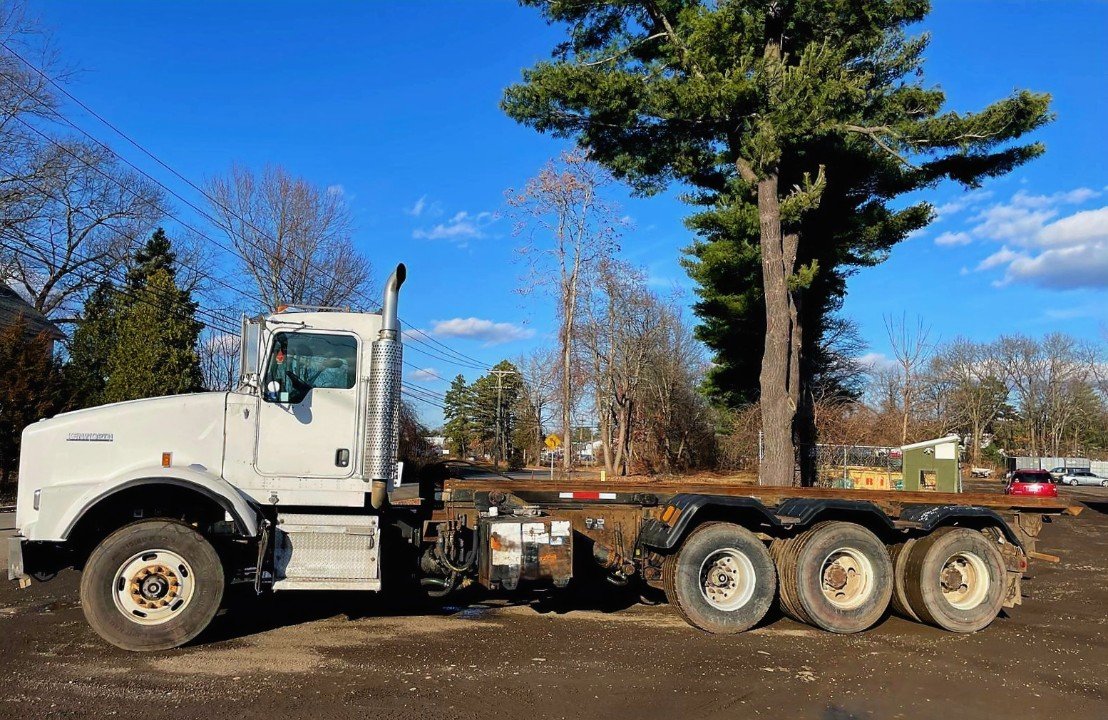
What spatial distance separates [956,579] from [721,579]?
2598 millimetres

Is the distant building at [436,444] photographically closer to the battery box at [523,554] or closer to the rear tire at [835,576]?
the battery box at [523,554]

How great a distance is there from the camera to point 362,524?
284 inches

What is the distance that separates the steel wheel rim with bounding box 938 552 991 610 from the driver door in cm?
615

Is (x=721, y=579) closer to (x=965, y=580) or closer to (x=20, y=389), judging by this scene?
(x=965, y=580)

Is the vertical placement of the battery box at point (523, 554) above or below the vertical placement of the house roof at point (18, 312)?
below

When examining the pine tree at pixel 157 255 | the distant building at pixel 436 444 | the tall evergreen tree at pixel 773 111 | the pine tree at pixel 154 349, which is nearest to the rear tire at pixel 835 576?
the tall evergreen tree at pixel 773 111

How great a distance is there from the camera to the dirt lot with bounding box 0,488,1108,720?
18.0 ft

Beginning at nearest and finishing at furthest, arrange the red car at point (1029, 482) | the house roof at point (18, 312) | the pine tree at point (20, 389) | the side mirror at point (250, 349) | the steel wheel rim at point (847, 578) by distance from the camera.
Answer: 1. the side mirror at point (250, 349)
2. the steel wheel rim at point (847, 578)
3. the pine tree at point (20, 389)
4. the house roof at point (18, 312)
5. the red car at point (1029, 482)

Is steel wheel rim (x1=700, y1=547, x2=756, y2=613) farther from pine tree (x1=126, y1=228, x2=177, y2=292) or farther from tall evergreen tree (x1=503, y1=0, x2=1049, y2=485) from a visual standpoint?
pine tree (x1=126, y1=228, x2=177, y2=292)

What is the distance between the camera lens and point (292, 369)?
7461 mm

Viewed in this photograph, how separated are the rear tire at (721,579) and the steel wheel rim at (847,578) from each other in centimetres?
57

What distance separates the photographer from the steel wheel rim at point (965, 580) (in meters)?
8.17

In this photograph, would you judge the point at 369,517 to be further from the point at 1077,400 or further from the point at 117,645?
the point at 1077,400

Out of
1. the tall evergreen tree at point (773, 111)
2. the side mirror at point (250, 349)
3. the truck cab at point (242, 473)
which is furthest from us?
the tall evergreen tree at point (773, 111)
